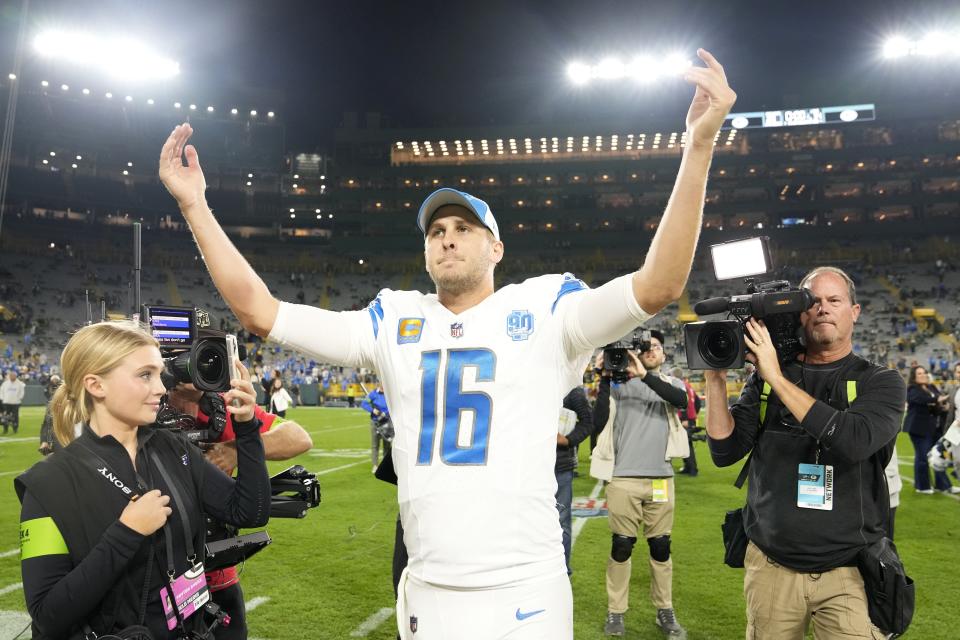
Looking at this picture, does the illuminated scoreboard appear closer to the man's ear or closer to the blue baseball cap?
the blue baseball cap

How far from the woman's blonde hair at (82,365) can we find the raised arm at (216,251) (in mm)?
649

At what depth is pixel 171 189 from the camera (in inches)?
84.2

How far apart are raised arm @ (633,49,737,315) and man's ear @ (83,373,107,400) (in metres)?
1.85

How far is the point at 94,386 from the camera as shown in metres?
2.45

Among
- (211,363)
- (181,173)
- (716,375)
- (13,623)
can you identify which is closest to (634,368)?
(716,375)

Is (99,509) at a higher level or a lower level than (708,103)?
lower

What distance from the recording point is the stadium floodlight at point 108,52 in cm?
3775

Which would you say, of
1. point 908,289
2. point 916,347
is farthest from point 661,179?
point 916,347

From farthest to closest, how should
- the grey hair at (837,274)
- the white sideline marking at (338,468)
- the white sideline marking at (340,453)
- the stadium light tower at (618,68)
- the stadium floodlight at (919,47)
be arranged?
the stadium light tower at (618,68), the stadium floodlight at (919,47), the white sideline marking at (340,453), the white sideline marking at (338,468), the grey hair at (837,274)

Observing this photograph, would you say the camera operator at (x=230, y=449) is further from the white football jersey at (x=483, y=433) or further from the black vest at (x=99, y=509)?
the white football jersey at (x=483, y=433)

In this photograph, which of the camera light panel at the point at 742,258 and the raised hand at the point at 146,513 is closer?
the raised hand at the point at 146,513

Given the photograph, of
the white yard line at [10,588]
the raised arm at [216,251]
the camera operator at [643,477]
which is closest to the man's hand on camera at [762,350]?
the raised arm at [216,251]

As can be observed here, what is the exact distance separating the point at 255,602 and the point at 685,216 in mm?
5567

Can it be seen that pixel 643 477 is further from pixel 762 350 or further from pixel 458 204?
pixel 458 204
